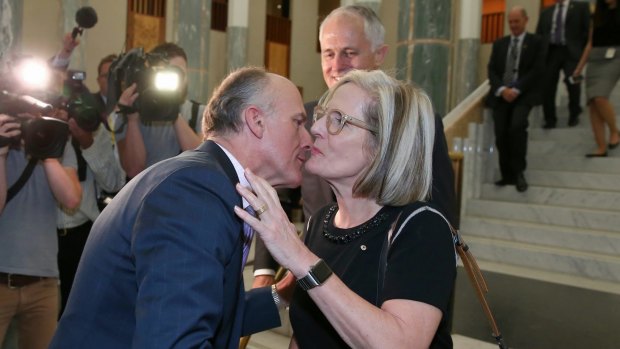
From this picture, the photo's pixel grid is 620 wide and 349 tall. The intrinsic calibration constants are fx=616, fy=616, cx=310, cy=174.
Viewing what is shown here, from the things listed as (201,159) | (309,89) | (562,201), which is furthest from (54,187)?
(309,89)

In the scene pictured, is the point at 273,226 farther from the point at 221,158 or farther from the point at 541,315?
the point at 541,315

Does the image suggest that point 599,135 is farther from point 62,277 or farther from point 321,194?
point 62,277

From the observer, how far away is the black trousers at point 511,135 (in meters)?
7.16

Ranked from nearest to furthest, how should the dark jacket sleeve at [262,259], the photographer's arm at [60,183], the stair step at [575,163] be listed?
the dark jacket sleeve at [262,259] → the photographer's arm at [60,183] → the stair step at [575,163]

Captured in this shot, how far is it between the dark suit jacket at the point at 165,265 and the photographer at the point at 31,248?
1399mm

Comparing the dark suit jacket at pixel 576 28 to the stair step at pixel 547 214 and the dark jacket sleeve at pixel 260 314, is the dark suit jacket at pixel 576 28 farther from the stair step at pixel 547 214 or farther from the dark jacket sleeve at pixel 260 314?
the dark jacket sleeve at pixel 260 314

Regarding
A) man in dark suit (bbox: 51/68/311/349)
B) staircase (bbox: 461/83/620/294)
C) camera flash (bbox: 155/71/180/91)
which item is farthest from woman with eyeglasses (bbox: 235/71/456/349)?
staircase (bbox: 461/83/620/294)

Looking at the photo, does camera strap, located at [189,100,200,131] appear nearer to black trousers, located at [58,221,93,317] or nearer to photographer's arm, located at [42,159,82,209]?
black trousers, located at [58,221,93,317]

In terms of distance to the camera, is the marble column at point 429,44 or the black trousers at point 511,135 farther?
the marble column at point 429,44

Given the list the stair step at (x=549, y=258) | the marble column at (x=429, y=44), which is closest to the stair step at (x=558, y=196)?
the stair step at (x=549, y=258)

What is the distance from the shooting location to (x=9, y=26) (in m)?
4.48

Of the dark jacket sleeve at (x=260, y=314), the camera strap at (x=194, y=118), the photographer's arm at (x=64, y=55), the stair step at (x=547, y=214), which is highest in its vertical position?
the photographer's arm at (x=64, y=55)

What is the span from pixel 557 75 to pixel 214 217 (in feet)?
23.9

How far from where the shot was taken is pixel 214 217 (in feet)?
4.71
